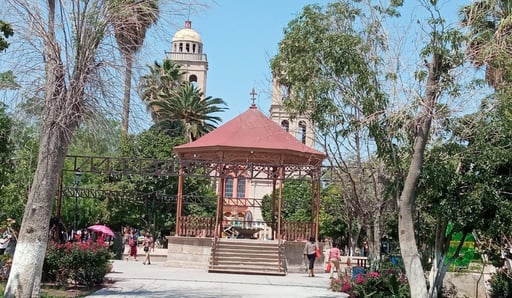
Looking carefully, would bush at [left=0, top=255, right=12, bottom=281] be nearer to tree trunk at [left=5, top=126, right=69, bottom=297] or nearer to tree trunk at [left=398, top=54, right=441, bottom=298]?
tree trunk at [left=5, top=126, right=69, bottom=297]

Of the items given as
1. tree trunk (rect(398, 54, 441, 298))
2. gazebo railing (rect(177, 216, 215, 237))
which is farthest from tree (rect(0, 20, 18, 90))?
gazebo railing (rect(177, 216, 215, 237))

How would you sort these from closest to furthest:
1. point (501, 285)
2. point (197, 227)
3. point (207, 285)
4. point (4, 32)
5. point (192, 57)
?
point (4, 32) < point (501, 285) < point (207, 285) < point (197, 227) < point (192, 57)

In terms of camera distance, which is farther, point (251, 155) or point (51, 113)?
point (251, 155)

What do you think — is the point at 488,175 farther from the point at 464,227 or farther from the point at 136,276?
the point at 136,276

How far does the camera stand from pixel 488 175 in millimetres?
13336

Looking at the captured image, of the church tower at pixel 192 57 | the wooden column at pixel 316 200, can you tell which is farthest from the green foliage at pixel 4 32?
the church tower at pixel 192 57

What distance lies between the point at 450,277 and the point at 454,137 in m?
4.74

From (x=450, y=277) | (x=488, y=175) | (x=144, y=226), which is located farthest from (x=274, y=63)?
(x=144, y=226)

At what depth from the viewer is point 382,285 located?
47.9ft

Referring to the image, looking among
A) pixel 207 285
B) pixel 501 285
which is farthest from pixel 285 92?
pixel 501 285

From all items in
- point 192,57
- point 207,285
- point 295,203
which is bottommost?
point 207,285

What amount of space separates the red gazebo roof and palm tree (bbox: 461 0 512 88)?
13.1 meters

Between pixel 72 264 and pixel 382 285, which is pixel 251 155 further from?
pixel 382 285

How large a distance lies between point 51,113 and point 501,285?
1130 cm
